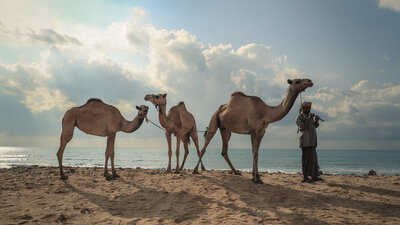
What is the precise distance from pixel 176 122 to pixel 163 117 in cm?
70

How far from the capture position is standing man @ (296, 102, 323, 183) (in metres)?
8.16

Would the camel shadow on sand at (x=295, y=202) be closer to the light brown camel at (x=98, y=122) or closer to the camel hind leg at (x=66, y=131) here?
the light brown camel at (x=98, y=122)

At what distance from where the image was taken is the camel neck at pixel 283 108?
7945 millimetres

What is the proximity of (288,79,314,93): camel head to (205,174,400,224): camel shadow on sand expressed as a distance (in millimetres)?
3143

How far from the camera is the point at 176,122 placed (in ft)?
37.9

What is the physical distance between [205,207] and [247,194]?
1.52 m

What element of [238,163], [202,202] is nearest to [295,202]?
[202,202]

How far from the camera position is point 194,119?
489 inches

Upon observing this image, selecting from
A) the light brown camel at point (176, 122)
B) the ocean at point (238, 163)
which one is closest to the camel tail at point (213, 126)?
the light brown camel at point (176, 122)

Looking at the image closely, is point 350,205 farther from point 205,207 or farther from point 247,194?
point 205,207

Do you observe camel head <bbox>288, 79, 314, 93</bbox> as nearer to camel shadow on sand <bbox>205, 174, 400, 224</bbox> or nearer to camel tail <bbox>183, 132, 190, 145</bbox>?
camel shadow on sand <bbox>205, 174, 400, 224</bbox>

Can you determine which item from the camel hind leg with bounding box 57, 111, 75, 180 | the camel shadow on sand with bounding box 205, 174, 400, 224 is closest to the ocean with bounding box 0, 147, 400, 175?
the camel hind leg with bounding box 57, 111, 75, 180

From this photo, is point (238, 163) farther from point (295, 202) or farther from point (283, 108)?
point (295, 202)

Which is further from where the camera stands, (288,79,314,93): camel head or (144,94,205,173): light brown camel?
(144,94,205,173): light brown camel
